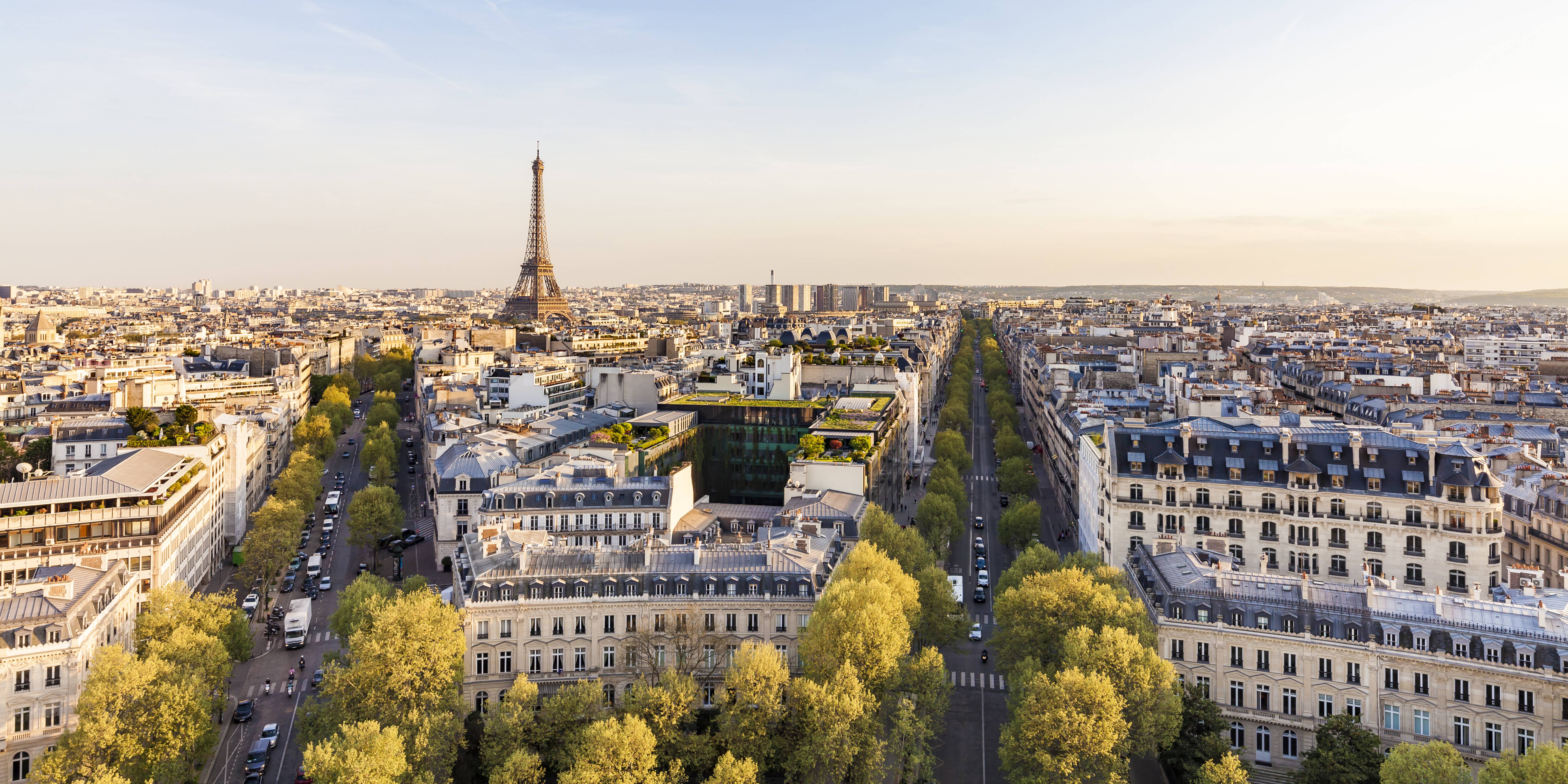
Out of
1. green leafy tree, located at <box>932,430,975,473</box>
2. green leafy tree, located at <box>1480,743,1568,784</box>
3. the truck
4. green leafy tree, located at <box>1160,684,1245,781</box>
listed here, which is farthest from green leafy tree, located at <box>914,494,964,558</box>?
the truck

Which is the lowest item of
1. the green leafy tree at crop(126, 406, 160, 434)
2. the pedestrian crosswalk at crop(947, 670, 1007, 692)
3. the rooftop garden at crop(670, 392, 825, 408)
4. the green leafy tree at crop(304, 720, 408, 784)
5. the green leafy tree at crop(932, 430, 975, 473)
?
the pedestrian crosswalk at crop(947, 670, 1007, 692)

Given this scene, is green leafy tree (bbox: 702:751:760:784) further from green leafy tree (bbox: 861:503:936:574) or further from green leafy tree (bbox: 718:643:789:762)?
green leafy tree (bbox: 861:503:936:574)

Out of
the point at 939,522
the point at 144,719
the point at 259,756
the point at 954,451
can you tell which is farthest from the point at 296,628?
the point at 954,451

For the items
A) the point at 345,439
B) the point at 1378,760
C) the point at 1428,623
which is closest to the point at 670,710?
the point at 1378,760

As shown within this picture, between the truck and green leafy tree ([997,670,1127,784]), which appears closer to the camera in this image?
green leafy tree ([997,670,1127,784])

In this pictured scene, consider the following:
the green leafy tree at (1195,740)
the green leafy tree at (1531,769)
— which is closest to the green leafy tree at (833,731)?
the green leafy tree at (1195,740)

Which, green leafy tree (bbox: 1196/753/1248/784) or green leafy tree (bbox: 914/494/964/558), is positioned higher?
green leafy tree (bbox: 914/494/964/558)
